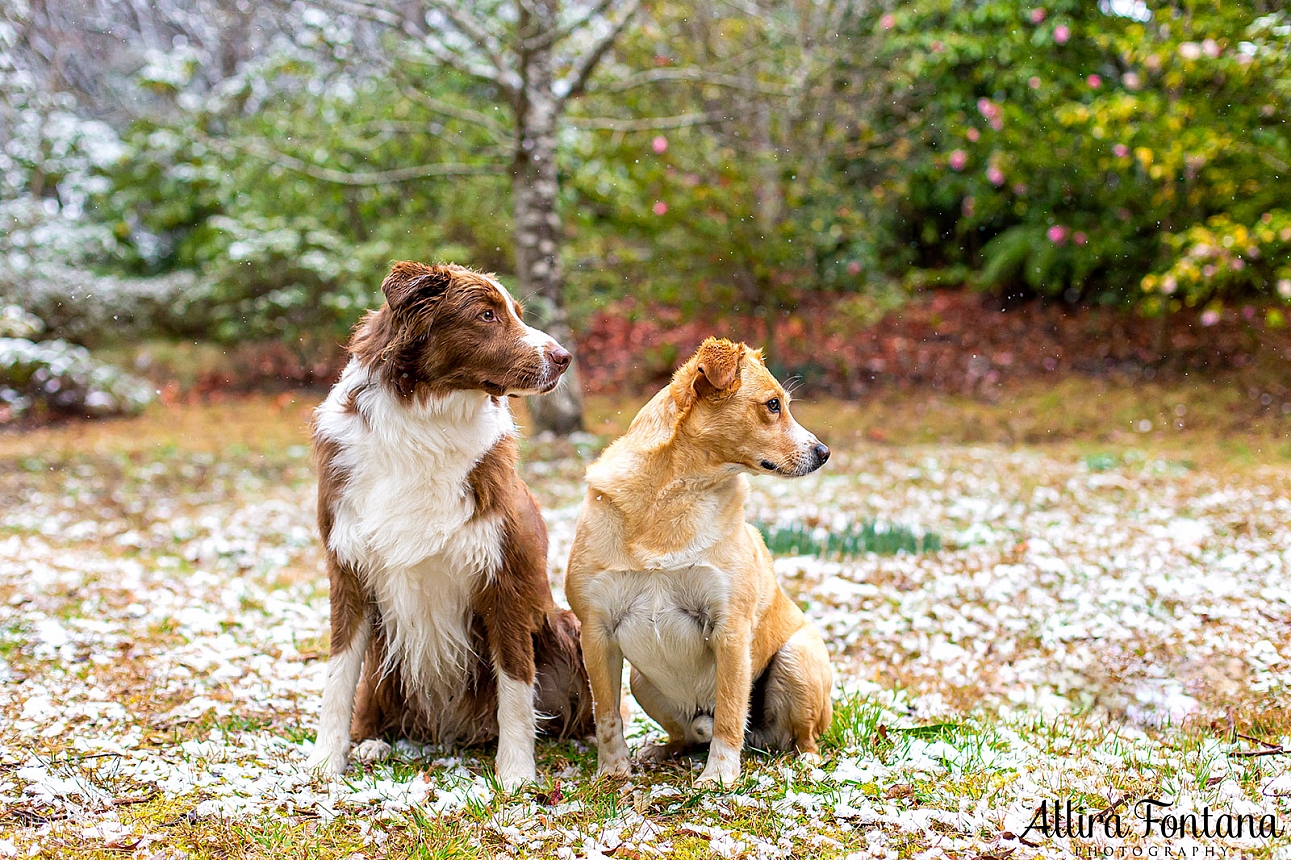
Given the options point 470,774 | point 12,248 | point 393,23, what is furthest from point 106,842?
point 12,248

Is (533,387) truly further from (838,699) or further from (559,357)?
(838,699)

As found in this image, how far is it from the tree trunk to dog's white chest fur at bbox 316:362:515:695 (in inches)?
264

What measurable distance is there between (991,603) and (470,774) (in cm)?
343

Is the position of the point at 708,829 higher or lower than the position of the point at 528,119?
lower

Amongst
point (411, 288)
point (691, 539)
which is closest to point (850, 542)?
point (691, 539)

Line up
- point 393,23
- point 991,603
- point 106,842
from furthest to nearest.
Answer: point 393,23 < point 991,603 < point 106,842

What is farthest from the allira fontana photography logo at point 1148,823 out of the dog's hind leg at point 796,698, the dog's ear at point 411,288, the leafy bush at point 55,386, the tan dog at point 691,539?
the leafy bush at point 55,386

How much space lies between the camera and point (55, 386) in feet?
45.1

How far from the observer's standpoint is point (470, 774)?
376cm

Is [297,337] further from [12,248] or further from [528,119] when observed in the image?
[528,119]

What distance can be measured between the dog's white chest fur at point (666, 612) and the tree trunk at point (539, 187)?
694 cm

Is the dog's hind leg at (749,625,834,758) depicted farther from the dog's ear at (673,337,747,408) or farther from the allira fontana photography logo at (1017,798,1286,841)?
the dog's ear at (673,337,747,408)

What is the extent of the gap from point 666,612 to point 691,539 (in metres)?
0.28

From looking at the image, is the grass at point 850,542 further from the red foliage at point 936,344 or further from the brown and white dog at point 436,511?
the red foliage at point 936,344
